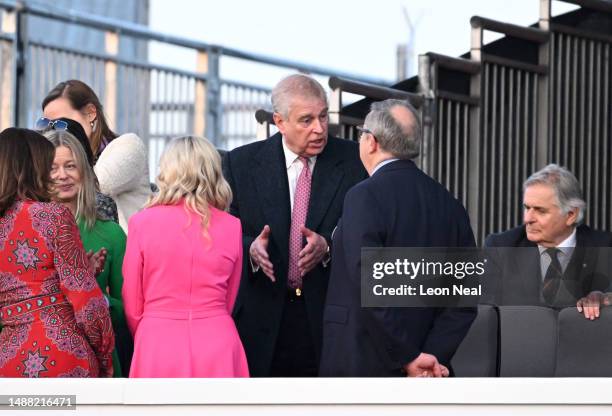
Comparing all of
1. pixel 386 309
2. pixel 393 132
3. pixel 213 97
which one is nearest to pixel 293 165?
pixel 393 132

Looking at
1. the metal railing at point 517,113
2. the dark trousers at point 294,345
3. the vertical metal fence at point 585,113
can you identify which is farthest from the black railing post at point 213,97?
the dark trousers at point 294,345

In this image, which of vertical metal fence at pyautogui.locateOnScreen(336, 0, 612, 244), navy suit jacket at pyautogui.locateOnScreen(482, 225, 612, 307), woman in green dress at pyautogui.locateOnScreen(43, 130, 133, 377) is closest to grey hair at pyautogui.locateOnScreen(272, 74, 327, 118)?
woman in green dress at pyautogui.locateOnScreen(43, 130, 133, 377)

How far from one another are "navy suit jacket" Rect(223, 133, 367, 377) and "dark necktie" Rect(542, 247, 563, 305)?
837mm

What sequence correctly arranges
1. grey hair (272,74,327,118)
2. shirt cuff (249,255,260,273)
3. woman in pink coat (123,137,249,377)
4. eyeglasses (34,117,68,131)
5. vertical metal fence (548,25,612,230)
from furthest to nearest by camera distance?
vertical metal fence (548,25,612,230)
eyeglasses (34,117,68,131)
grey hair (272,74,327,118)
shirt cuff (249,255,260,273)
woman in pink coat (123,137,249,377)

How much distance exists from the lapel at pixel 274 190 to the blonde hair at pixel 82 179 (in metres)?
0.69

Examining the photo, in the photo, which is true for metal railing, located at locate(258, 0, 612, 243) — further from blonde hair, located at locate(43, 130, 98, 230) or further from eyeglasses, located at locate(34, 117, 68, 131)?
blonde hair, located at locate(43, 130, 98, 230)

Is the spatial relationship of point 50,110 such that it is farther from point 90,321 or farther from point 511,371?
point 511,371

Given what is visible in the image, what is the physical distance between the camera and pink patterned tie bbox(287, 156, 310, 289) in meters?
6.51

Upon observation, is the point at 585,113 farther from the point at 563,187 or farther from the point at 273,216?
the point at 273,216

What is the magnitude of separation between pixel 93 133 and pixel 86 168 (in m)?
1.06

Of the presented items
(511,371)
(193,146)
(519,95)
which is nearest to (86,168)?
(193,146)

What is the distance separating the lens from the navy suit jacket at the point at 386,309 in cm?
595

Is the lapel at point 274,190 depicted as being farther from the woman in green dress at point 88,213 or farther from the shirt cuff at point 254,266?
the woman in green dress at point 88,213

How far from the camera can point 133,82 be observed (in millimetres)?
11352
